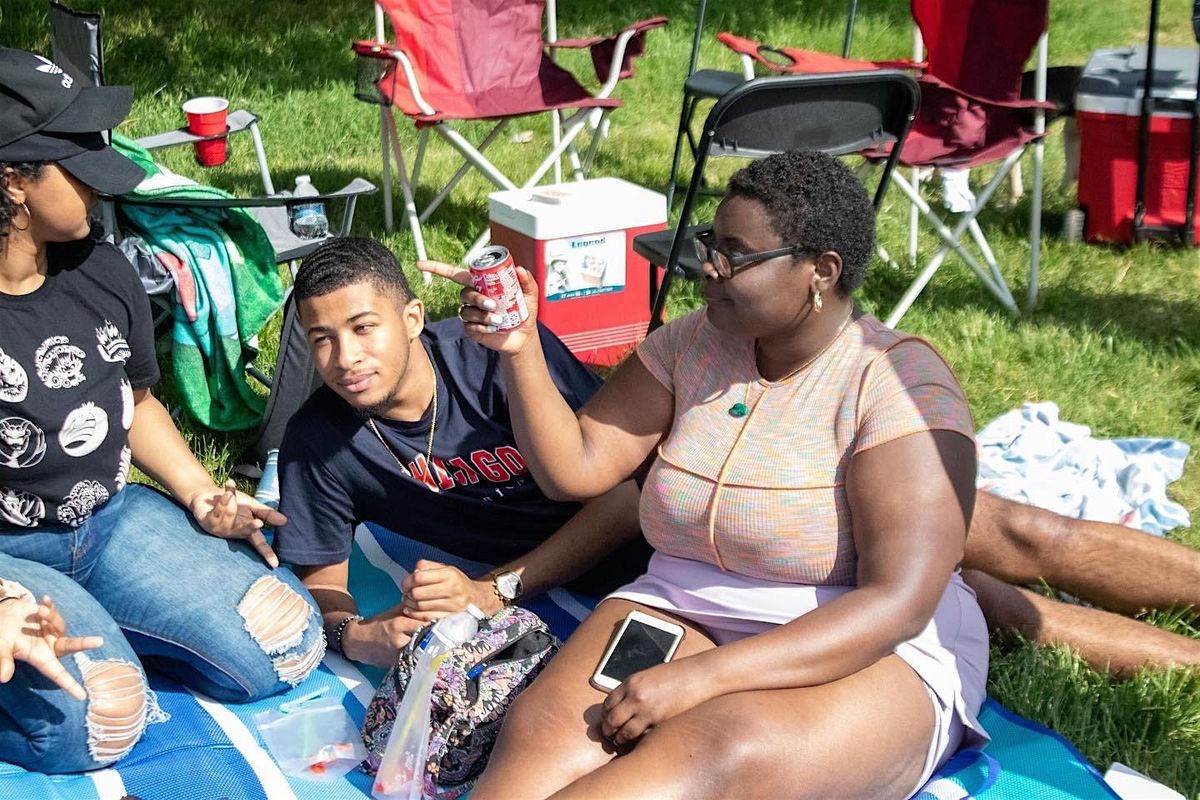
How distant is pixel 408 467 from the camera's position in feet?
10.6

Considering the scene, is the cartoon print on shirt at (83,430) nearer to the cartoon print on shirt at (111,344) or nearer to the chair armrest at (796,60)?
the cartoon print on shirt at (111,344)

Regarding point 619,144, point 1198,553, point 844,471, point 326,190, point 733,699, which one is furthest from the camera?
point 619,144

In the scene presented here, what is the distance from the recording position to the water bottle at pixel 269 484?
4004 mm

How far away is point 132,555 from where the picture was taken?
3.10m

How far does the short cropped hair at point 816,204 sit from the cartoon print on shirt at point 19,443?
61.5 inches

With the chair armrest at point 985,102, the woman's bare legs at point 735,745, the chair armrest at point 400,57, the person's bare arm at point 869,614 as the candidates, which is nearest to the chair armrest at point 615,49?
the chair armrest at point 400,57

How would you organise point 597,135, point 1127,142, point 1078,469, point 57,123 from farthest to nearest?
1. point 597,135
2. point 1127,142
3. point 1078,469
4. point 57,123

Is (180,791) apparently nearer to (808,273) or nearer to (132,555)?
(132,555)

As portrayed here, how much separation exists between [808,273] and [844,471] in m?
0.38

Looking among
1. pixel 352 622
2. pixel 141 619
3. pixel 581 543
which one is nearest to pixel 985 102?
pixel 581 543

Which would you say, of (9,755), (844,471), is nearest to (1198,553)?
(844,471)

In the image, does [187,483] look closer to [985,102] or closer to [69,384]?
[69,384]

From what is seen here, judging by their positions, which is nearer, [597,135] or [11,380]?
[11,380]

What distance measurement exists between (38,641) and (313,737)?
703mm
